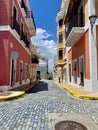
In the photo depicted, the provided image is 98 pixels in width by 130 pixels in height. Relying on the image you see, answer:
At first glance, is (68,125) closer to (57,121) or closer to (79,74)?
(57,121)

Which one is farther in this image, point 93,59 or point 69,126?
point 93,59

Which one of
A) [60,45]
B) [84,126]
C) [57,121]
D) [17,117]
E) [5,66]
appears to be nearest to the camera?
[84,126]

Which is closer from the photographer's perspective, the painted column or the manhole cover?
the manhole cover

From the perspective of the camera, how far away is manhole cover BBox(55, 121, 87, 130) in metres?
4.25

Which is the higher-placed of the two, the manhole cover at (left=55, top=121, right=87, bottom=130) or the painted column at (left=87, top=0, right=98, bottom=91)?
the painted column at (left=87, top=0, right=98, bottom=91)

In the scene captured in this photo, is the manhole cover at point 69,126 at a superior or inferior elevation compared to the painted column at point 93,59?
inferior

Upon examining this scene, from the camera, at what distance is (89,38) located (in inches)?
443

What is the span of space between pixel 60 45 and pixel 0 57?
23.2 metres

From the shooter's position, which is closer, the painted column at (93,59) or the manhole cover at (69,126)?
the manhole cover at (69,126)

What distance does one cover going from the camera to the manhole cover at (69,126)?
425 centimetres

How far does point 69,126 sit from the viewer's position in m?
4.39

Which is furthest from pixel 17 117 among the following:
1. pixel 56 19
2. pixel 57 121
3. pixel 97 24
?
pixel 56 19

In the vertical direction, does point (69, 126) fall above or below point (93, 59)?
below

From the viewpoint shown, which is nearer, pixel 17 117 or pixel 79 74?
pixel 17 117
